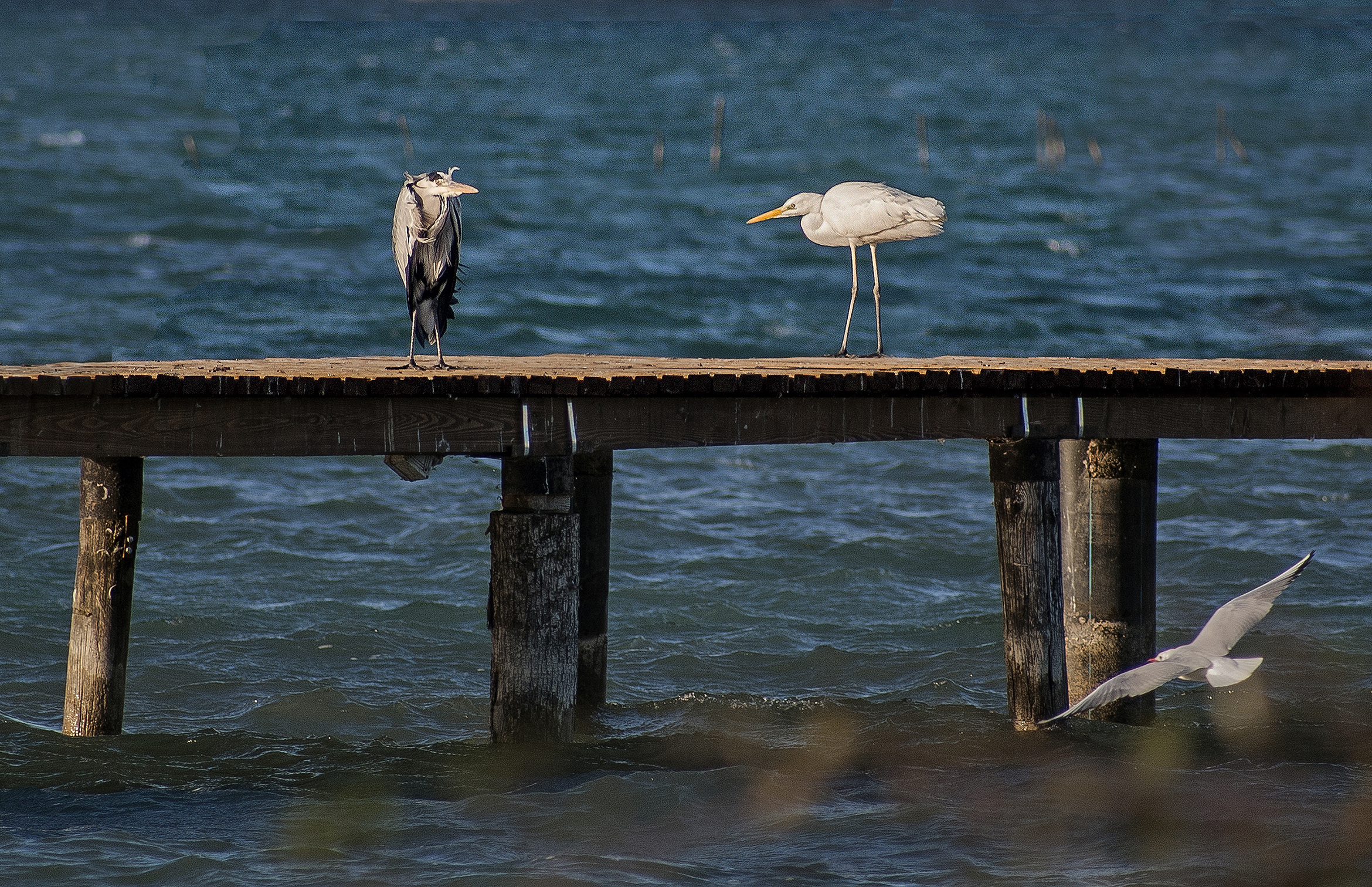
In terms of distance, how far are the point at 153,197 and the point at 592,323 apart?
13652 mm

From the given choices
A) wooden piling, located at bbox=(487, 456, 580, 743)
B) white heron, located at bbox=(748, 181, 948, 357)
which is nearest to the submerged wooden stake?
white heron, located at bbox=(748, 181, 948, 357)

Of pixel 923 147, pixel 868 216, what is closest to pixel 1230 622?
pixel 868 216

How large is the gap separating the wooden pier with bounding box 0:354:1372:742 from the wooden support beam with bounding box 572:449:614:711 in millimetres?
807

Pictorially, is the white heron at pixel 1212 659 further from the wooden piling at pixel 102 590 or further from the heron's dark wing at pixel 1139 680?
the wooden piling at pixel 102 590

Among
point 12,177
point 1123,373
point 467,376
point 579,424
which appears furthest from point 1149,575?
point 12,177

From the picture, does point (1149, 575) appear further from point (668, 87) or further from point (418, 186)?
point (668, 87)

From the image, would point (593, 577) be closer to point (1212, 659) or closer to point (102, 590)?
point (102, 590)

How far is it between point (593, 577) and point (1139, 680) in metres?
3.74

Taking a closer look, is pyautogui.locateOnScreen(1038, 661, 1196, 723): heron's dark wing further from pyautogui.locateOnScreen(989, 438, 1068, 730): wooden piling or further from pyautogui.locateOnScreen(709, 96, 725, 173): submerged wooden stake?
pyautogui.locateOnScreen(709, 96, 725, 173): submerged wooden stake

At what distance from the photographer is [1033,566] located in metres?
8.50

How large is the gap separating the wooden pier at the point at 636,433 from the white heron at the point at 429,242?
43 cm

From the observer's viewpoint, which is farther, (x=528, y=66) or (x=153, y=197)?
(x=528, y=66)

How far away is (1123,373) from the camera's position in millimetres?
7980

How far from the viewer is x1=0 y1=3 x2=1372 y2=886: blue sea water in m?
7.64
